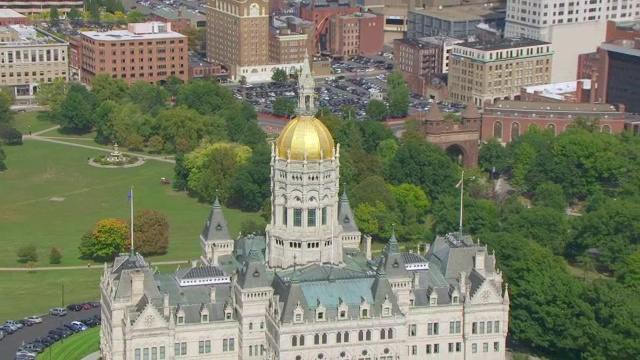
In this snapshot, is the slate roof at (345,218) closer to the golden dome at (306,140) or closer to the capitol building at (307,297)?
the capitol building at (307,297)

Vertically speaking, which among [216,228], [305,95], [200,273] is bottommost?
[200,273]

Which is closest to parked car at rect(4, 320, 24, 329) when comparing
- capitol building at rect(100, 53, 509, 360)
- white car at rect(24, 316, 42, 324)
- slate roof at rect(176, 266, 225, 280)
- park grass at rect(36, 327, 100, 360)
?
white car at rect(24, 316, 42, 324)

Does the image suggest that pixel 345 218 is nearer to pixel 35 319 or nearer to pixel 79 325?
pixel 79 325

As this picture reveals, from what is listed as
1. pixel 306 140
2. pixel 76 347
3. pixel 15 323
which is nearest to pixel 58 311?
pixel 15 323

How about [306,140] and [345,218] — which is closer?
[306,140]

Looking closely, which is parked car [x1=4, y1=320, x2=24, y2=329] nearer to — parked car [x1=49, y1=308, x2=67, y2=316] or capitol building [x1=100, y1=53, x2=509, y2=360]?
parked car [x1=49, y1=308, x2=67, y2=316]

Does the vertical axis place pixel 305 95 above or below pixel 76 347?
above

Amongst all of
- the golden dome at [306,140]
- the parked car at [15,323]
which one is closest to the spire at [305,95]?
the golden dome at [306,140]
